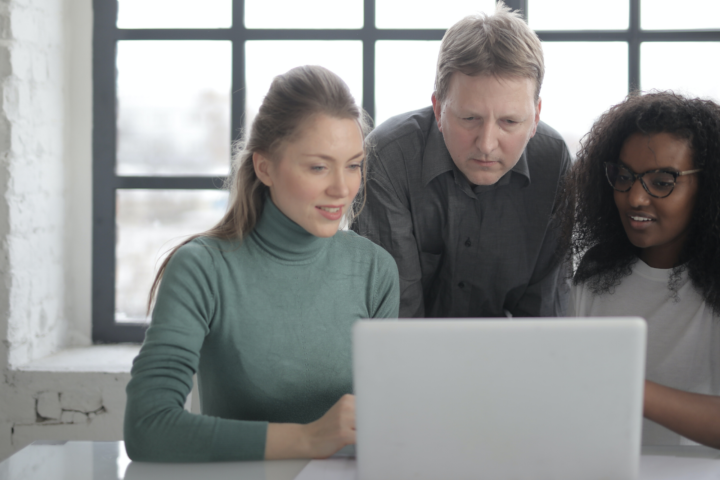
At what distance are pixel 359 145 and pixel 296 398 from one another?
0.55 m

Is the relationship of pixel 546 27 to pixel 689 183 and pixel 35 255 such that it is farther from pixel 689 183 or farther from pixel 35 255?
pixel 35 255

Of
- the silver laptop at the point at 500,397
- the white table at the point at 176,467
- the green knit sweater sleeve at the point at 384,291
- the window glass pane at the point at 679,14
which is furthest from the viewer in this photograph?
the window glass pane at the point at 679,14

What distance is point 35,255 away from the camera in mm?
2240

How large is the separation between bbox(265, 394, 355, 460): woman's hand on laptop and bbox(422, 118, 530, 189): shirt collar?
86 centimetres

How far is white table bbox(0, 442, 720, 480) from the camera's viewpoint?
86cm

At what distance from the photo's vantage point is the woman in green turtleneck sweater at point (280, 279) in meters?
1.17

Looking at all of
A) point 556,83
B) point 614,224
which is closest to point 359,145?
point 614,224

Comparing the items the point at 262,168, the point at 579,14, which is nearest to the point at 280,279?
the point at 262,168

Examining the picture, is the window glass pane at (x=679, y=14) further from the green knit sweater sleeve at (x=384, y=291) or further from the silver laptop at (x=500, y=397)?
the silver laptop at (x=500, y=397)

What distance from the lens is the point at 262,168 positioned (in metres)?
1.26

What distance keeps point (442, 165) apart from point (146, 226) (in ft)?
4.98

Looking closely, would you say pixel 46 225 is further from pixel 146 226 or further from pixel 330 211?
pixel 330 211

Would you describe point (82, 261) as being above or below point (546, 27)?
below

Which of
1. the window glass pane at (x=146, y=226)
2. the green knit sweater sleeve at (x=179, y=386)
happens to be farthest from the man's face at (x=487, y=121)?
the window glass pane at (x=146, y=226)
